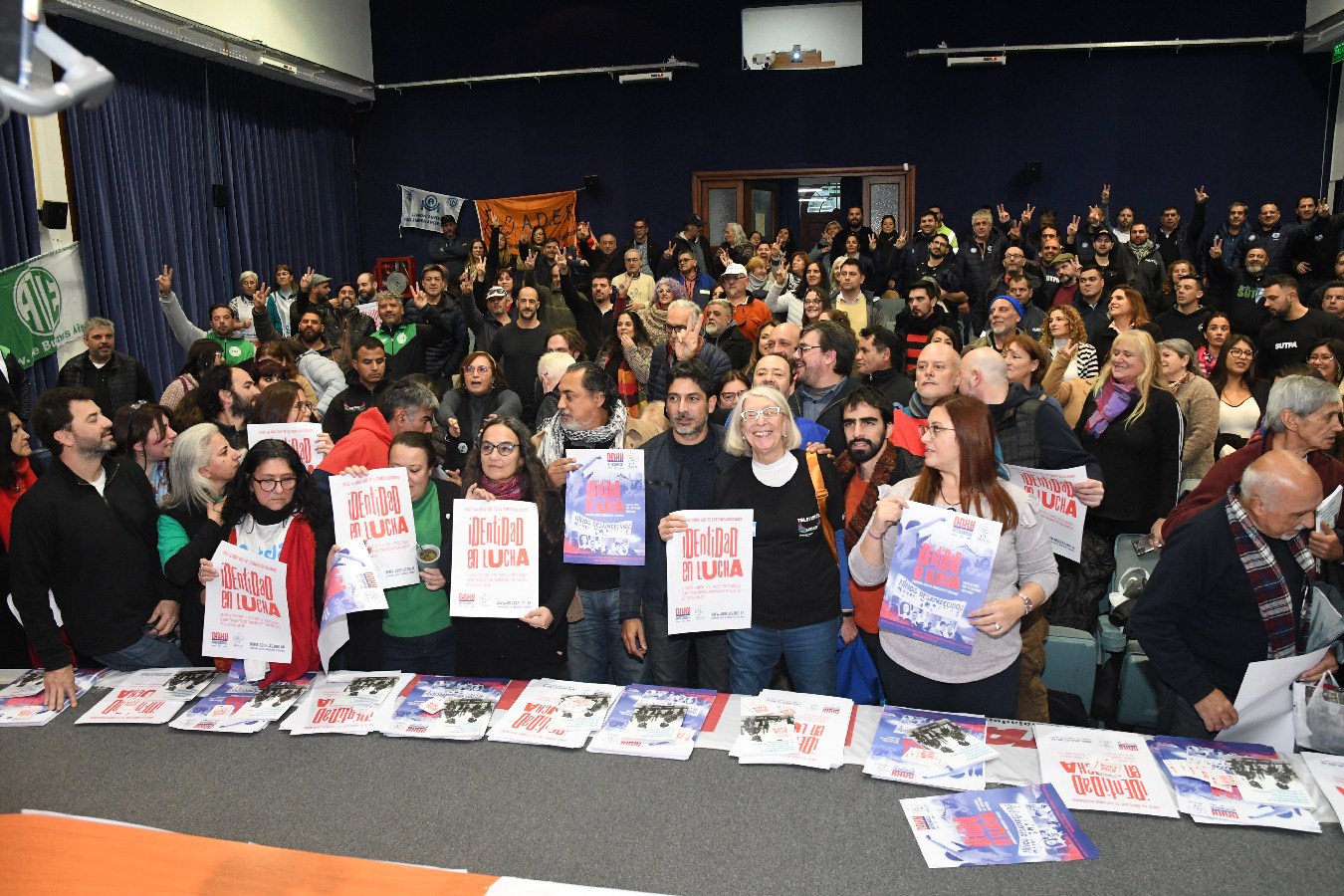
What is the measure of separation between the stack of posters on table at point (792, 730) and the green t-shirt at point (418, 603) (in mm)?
1201

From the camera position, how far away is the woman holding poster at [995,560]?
9.00 feet

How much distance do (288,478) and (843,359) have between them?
8.14ft

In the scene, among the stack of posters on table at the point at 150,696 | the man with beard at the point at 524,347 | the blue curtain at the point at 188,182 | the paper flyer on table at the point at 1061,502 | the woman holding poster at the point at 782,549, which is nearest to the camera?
the stack of posters on table at the point at 150,696

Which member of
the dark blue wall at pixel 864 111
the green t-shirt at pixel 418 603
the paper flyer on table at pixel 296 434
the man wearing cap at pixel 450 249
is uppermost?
the dark blue wall at pixel 864 111

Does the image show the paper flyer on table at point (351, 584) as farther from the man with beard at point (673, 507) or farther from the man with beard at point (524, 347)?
the man with beard at point (524, 347)

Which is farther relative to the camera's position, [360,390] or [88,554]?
[360,390]

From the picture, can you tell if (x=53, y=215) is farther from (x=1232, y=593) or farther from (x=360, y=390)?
(x=1232, y=593)

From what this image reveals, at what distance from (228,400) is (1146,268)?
8.12m

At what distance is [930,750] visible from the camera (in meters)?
2.57

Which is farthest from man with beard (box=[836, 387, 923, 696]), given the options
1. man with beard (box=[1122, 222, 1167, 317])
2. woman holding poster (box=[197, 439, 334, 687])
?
man with beard (box=[1122, 222, 1167, 317])

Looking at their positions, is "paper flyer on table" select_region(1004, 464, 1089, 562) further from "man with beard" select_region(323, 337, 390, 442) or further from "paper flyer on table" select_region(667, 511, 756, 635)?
"man with beard" select_region(323, 337, 390, 442)

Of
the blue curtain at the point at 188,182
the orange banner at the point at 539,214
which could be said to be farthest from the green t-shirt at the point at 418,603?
the orange banner at the point at 539,214

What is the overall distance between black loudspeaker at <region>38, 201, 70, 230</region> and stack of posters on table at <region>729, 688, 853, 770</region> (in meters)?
9.06

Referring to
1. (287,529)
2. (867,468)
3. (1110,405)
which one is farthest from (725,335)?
(287,529)
